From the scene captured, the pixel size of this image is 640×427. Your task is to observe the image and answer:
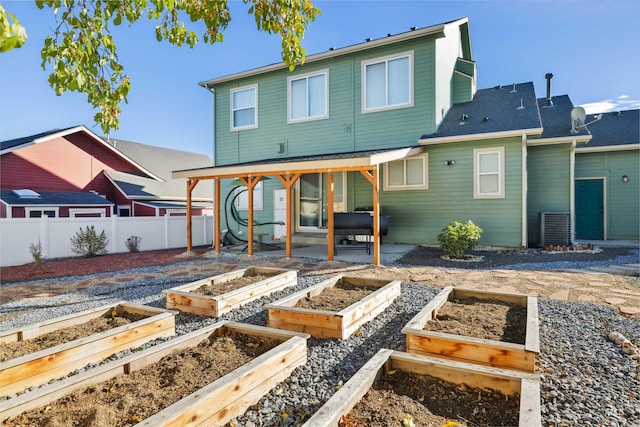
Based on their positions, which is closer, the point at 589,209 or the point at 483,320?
the point at 483,320

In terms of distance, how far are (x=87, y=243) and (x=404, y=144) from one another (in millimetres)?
9257

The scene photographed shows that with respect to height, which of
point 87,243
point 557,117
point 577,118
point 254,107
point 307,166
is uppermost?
point 254,107

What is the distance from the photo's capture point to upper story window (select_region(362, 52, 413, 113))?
10.4 m

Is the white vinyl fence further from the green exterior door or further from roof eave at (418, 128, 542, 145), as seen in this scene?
the green exterior door

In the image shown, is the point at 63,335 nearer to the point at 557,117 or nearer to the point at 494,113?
the point at 494,113

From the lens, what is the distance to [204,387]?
7.18 feet

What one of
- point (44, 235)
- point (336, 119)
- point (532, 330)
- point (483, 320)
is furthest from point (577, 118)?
point (44, 235)

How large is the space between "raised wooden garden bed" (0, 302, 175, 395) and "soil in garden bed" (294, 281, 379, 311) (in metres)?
1.53

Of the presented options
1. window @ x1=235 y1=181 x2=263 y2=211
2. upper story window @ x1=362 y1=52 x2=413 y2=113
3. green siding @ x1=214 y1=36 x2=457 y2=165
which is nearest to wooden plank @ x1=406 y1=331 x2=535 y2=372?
green siding @ x1=214 y1=36 x2=457 y2=165

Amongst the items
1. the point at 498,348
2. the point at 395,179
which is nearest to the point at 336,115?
the point at 395,179

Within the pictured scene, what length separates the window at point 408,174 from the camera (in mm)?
10242

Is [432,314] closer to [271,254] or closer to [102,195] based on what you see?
[271,254]

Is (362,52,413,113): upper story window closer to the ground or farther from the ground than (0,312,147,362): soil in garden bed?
farther from the ground

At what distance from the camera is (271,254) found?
9430 mm
